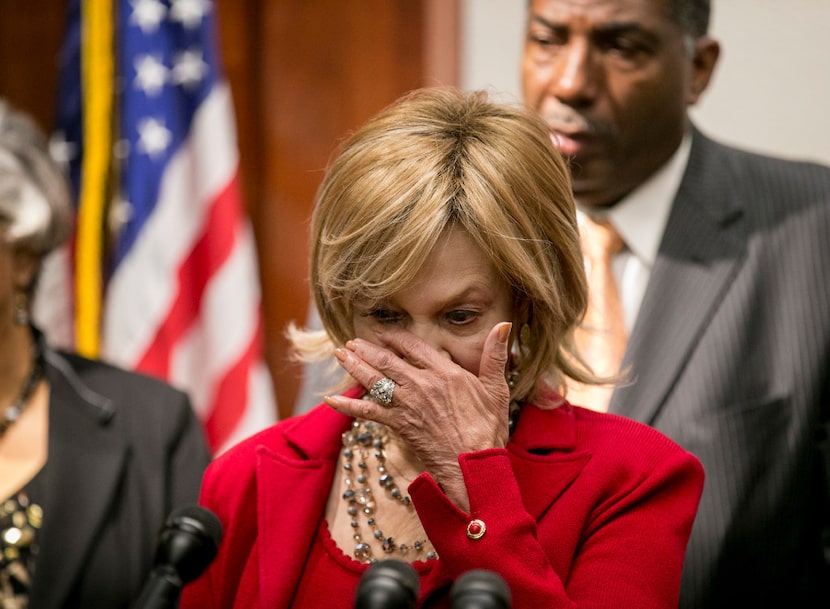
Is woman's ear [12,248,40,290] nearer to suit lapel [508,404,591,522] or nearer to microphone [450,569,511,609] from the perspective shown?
suit lapel [508,404,591,522]

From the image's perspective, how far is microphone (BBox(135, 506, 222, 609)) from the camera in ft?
4.32

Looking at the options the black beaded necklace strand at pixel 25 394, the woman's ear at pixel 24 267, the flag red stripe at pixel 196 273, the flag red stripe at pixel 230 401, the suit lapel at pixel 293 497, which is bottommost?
the flag red stripe at pixel 230 401

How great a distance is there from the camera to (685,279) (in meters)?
2.13

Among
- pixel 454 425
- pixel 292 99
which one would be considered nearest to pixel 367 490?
pixel 454 425

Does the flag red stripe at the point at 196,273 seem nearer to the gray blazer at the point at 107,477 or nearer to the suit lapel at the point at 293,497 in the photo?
the gray blazer at the point at 107,477

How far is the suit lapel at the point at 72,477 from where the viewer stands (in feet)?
7.62

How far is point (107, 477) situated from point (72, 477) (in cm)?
7

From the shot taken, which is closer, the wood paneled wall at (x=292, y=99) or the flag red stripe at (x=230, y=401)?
the flag red stripe at (x=230, y=401)

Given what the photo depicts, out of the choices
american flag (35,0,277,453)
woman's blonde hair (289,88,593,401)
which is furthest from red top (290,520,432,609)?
american flag (35,0,277,453)

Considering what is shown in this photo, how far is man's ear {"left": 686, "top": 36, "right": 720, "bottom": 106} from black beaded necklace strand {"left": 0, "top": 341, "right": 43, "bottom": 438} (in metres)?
1.56

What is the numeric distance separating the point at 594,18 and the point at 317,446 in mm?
1013

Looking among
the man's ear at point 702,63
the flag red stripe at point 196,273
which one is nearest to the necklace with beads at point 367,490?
the man's ear at point 702,63

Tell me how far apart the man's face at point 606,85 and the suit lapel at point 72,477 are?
1.16 metres

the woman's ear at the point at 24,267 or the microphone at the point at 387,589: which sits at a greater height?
the microphone at the point at 387,589
